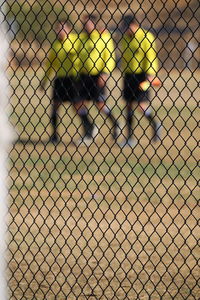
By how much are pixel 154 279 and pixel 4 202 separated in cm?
255

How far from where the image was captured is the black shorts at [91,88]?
589 inches

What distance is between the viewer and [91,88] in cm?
1527

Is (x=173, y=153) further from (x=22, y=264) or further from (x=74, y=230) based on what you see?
(x=22, y=264)

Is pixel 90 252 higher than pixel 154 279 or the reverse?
higher

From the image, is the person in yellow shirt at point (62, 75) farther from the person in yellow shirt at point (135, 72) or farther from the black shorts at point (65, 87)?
the person in yellow shirt at point (135, 72)

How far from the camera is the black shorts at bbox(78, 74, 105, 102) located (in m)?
15.0

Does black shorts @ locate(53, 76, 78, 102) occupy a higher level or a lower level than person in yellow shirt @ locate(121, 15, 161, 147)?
higher

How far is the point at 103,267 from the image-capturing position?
8.49 m

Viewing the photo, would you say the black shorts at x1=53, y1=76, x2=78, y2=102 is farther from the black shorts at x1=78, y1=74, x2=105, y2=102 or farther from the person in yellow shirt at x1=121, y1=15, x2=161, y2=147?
the person in yellow shirt at x1=121, y1=15, x2=161, y2=147

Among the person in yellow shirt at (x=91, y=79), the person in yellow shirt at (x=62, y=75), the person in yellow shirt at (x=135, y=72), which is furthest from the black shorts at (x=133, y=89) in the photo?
the person in yellow shirt at (x=62, y=75)

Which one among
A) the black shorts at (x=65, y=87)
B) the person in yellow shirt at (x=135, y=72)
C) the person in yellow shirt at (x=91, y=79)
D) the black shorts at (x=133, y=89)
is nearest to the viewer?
the person in yellow shirt at (x=135, y=72)

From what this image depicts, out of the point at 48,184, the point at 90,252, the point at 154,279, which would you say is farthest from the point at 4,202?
the point at 48,184

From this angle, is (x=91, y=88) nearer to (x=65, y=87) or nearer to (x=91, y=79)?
(x=65, y=87)

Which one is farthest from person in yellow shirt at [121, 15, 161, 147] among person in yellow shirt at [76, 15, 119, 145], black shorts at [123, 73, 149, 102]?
person in yellow shirt at [76, 15, 119, 145]
